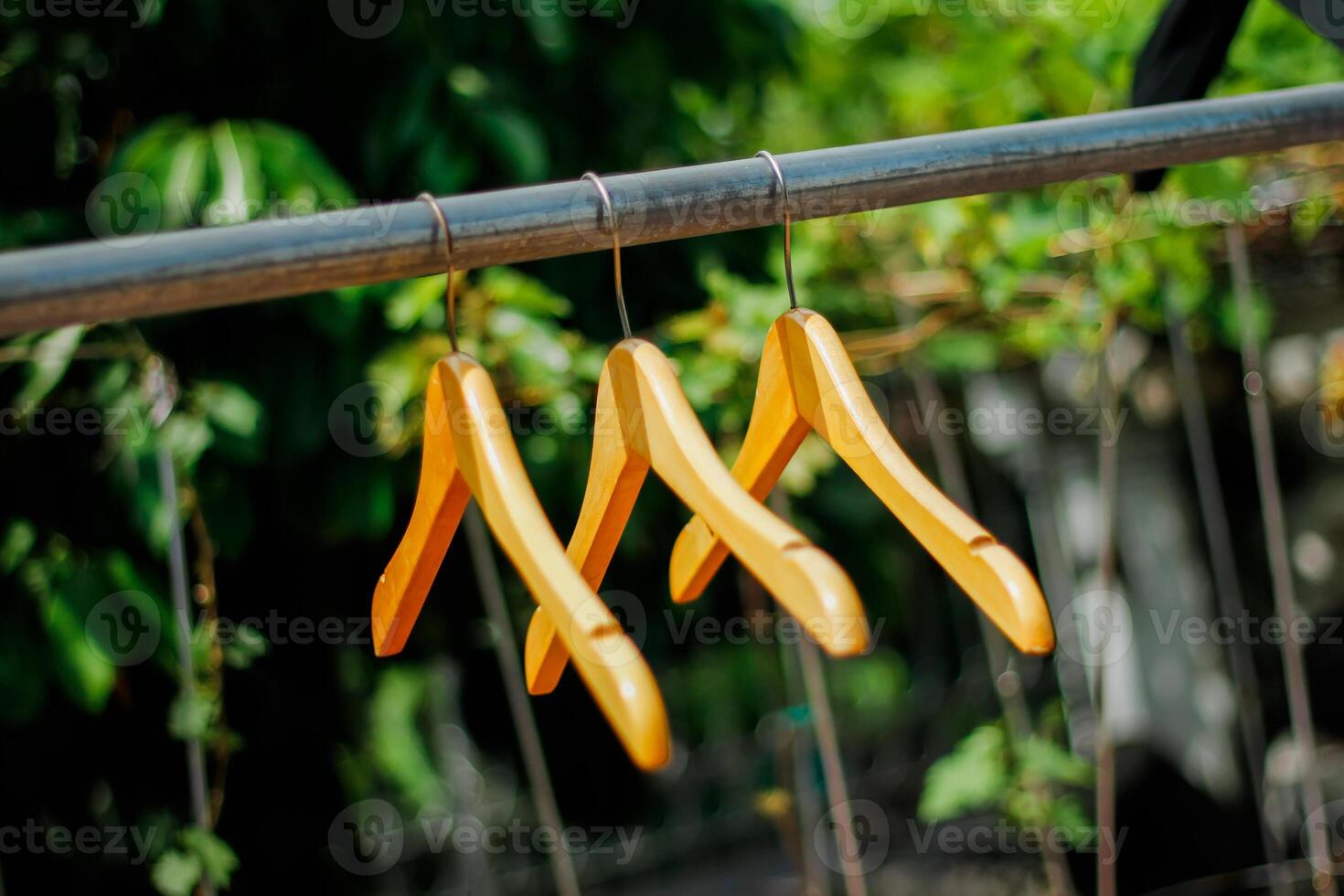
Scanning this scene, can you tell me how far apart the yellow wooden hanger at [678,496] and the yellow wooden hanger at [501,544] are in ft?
0.09

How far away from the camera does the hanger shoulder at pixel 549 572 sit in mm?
546

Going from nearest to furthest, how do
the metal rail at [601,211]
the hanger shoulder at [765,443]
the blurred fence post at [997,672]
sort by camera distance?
the metal rail at [601,211] → the hanger shoulder at [765,443] → the blurred fence post at [997,672]

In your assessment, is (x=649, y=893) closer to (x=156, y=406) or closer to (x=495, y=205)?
(x=156, y=406)

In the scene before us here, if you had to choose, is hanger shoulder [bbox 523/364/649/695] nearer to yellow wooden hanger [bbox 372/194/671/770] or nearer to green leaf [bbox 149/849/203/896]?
yellow wooden hanger [bbox 372/194/671/770]

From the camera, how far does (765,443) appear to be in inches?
31.9

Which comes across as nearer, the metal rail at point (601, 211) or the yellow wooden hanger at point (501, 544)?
the yellow wooden hanger at point (501, 544)

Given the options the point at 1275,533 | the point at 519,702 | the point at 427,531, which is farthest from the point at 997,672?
the point at 427,531

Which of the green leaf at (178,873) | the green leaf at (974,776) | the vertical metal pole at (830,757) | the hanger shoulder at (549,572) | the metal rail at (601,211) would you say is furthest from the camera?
the green leaf at (974,776)

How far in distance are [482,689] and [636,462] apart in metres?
1.69

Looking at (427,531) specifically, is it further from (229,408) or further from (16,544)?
(16,544)

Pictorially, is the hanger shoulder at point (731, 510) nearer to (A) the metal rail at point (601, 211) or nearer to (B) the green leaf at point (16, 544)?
(A) the metal rail at point (601, 211)

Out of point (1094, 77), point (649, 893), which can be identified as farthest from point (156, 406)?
point (649, 893)

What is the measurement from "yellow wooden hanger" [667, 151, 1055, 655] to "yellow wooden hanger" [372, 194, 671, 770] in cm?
11

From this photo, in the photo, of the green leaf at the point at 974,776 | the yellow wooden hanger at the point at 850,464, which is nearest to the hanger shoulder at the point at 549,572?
the yellow wooden hanger at the point at 850,464
